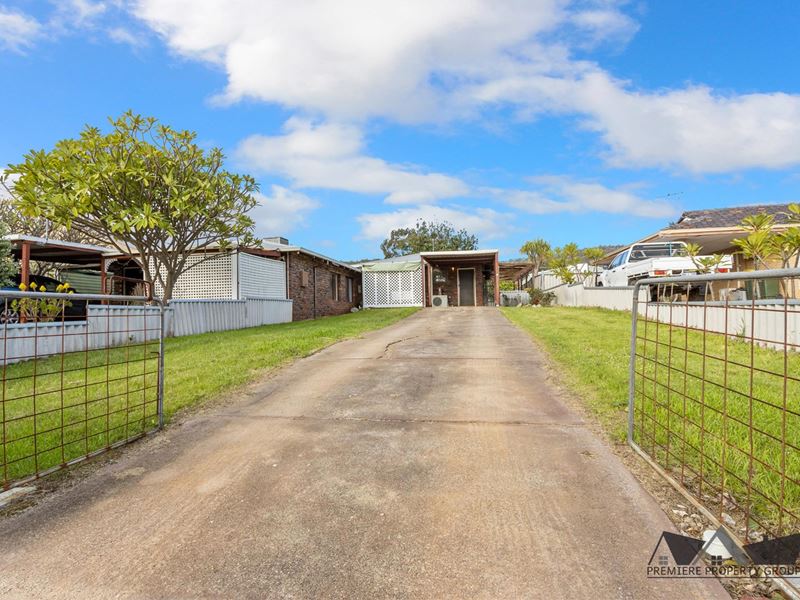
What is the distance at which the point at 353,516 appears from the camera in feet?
8.00

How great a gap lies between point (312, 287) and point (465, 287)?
35.5 feet

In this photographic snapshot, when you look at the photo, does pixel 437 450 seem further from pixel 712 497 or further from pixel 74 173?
pixel 74 173

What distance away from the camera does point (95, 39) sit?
9.34 meters

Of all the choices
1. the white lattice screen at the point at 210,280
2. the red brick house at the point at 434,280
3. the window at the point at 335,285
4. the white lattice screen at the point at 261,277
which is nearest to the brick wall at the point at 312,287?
the window at the point at 335,285

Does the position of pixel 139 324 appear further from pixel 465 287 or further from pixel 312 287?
pixel 465 287

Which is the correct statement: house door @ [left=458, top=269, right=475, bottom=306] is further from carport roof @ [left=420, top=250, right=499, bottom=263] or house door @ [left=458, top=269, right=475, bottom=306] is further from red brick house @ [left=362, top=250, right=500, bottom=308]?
carport roof @ [left=420, top=250, right=499, bottom=263]

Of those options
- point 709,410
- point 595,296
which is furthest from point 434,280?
point 709,410

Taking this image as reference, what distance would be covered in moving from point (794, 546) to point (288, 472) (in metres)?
2.90

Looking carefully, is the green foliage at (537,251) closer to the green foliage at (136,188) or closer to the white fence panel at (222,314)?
the white fence panel at (222,314)

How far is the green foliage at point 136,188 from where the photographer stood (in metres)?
9.39

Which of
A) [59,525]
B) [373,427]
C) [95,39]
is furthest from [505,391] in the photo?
[95,39]

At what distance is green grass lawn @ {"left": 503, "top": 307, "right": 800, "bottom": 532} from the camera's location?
246cm

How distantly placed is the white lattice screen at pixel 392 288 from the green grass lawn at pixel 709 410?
584 inches

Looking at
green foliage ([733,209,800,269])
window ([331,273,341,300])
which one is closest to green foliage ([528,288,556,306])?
window ([331,273,341,300])
